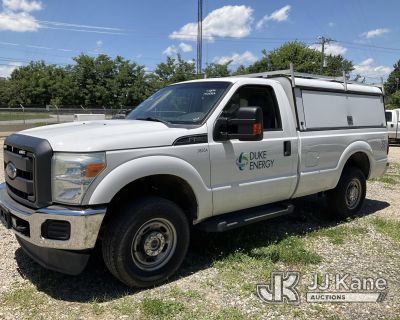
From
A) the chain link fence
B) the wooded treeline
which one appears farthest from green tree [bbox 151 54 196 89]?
the chain link fence

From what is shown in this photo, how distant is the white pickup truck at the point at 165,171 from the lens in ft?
11.9

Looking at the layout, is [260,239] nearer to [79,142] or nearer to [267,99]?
[267,99]

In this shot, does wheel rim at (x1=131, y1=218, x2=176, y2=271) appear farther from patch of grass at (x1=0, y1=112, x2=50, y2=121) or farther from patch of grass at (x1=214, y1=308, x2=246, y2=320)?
patch of grass at (x1=0, y1=112, x2=50, y2=121)

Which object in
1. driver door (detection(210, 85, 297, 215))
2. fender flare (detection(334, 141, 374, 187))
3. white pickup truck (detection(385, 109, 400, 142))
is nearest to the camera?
driver door (detection(210, 85, 297, 215))

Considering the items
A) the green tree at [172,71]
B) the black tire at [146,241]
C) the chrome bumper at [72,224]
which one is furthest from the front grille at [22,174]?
the green tree at [172,71]

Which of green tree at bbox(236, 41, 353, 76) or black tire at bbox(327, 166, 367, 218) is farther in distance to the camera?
green tree at bbox(236, 41, 353, 76)

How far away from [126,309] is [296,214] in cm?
389

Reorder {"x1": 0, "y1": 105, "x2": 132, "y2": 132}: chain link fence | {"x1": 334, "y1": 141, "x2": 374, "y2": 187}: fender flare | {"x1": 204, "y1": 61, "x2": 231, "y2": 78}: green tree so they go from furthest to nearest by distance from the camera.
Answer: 1. {"x1": 204, "y1": 61, "x2": 231, "y2": 78}: green tree
2. {"x1": 0, "y1": 105, "x2": 132, "y2": 132}: chain link fence
3. {"x1": 334, "y1": 141, "x2": 374, "y2": 187}: fender flare

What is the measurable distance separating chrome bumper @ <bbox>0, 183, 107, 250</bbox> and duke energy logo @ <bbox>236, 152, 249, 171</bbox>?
1.60 m

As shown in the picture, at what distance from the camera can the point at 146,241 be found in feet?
13.3

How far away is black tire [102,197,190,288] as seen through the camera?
12.6 ft

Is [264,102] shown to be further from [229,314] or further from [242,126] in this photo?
[229,314]

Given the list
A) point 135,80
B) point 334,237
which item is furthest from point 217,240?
point 135,80

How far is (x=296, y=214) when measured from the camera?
Answer: 6930mm
